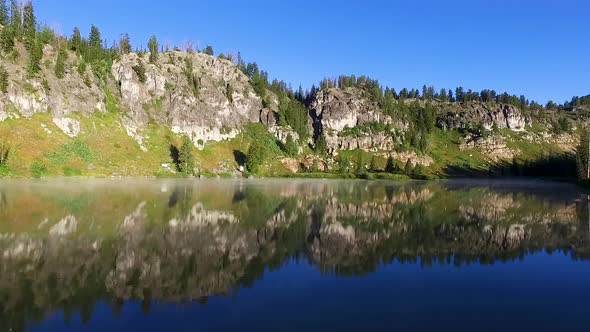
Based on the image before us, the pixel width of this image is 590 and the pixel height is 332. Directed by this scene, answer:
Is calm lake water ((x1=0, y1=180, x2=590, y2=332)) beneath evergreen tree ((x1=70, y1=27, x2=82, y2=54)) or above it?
beneath

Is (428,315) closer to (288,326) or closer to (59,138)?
(288,326)

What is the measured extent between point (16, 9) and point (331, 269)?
19690 cm

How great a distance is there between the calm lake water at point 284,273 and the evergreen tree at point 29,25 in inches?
5471

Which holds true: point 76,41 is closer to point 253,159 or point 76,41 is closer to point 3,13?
point 3,13

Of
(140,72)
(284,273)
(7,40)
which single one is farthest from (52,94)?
(284,273)

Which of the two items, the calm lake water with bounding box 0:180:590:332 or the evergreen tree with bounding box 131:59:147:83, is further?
the evergreen tree with bounding box 131:59:147:83

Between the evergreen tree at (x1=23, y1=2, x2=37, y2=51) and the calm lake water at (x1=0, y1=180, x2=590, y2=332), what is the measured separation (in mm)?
138956

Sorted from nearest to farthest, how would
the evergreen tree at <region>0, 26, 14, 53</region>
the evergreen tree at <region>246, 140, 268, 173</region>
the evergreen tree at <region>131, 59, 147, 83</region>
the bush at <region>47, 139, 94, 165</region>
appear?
the bush at <region>47, 139, 94, 165</region> < the evergreen tree at <region>0, 26, 14, 53</region> < the evergreen tree at <region>246, 140, 268, 173</region> < the evergreen tree at <region>131, 59, 147, 83</region>

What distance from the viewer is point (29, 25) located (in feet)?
538

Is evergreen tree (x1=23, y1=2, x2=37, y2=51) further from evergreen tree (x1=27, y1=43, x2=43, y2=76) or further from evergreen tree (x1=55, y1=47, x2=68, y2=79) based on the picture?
evergreen tree (x1=55, y1=47, x2=68, y2=79)

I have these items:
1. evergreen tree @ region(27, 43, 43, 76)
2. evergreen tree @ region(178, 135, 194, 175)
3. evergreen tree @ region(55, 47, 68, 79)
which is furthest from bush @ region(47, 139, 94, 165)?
evergreen tree @ region(55, 47, 68, 79)

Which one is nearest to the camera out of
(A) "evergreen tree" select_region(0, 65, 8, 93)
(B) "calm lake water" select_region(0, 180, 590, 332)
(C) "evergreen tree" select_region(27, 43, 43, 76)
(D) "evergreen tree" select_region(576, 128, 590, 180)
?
(B) "calm lake water" select_region(0, 180, 590, 332)

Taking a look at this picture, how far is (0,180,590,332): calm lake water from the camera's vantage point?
1543cm

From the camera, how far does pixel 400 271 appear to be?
23141mm
